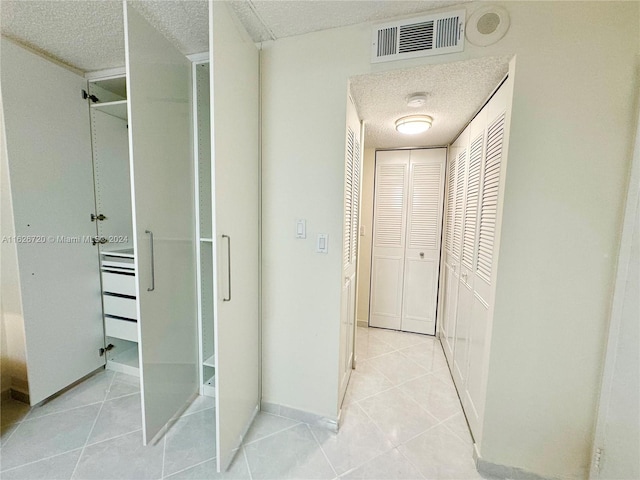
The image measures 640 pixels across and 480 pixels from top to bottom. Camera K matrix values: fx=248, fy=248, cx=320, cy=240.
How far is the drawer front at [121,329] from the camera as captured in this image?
196 centimetres

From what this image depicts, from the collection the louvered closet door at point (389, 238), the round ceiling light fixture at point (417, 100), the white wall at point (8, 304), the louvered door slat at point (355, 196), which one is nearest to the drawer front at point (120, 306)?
the white wall at point (8, 304)

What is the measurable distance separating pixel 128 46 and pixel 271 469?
219 cm

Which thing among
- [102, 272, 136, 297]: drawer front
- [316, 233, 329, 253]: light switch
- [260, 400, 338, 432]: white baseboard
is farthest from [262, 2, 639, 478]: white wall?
[102, 272, 136, 297]: drawer front

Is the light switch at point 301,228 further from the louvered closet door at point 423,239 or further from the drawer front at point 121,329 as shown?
the louvered closet door at point 423,239

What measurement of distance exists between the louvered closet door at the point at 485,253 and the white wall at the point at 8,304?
282 cm

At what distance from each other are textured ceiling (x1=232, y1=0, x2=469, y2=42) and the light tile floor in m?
2.36

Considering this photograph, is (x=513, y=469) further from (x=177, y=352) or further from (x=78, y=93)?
(x=78, y=93)

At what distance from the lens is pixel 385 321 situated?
297 cm

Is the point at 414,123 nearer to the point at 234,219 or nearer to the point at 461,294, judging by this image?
the point at 461,294

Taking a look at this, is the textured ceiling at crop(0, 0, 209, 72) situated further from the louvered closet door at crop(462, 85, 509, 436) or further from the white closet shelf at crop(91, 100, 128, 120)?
the louvered closet door at crop(462, 85, 509, 436)

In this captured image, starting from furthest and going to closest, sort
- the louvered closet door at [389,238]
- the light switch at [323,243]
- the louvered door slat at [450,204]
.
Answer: the louvered closet door at [389,238]
the louvered door slat at [450,204]
the light switch at [323,243]

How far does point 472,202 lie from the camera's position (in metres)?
1.75

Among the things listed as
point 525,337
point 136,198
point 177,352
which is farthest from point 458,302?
point 136,198

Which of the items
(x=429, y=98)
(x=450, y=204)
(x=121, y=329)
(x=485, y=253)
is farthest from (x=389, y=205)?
(x=121, y=329)
